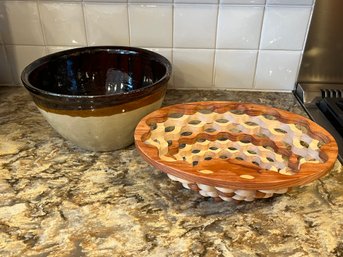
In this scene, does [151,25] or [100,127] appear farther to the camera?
[151,25]

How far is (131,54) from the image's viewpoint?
0.86m

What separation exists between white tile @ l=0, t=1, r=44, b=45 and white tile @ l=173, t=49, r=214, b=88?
0.39m

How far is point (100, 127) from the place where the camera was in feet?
2.17

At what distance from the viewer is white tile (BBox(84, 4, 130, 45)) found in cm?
90

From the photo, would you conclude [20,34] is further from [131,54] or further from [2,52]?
[131,54]

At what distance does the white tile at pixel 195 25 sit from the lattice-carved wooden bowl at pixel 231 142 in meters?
0.27

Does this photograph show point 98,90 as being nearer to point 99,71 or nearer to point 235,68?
point 99,71

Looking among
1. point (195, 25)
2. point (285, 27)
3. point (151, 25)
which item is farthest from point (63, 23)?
point (285, 27)

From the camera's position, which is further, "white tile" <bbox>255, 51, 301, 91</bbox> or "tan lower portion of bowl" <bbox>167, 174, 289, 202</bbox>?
"white tile" <bbox>255, 51, 301, 91</bbox>

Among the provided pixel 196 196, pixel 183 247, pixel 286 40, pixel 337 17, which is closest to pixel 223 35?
pixel 286 40

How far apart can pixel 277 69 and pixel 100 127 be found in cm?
57

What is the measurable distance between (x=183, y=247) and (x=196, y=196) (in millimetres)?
118

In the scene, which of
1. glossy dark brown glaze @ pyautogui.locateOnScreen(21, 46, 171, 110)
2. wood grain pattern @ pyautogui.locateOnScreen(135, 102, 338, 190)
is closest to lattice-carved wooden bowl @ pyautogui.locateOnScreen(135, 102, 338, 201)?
wood grain pattern @ pyautogui.locateOnScreen(135, 102, 338, 190)

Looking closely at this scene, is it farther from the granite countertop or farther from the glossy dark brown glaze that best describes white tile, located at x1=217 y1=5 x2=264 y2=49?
the granite countertop
